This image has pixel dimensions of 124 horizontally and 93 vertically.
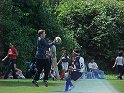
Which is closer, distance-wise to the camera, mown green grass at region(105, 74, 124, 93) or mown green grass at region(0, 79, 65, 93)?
mown green grass at region(0, 79, 65, 93)

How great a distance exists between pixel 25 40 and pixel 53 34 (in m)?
3.49

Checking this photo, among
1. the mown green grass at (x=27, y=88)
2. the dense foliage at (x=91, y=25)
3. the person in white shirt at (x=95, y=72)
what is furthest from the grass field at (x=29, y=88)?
the dense foliage at (x=91, y=25)

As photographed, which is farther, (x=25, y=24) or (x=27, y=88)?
(x=25, y=24)

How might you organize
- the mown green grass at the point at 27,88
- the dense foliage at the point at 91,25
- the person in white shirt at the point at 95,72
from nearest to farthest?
the mown green grass at the point at 27,88
the person in white shirt at the point at 95,72
the dense foliage at the point at 91,25

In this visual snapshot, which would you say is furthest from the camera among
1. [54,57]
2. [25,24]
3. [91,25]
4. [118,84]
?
[91,25]

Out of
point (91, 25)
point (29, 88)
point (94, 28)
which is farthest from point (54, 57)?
point (94, 28)

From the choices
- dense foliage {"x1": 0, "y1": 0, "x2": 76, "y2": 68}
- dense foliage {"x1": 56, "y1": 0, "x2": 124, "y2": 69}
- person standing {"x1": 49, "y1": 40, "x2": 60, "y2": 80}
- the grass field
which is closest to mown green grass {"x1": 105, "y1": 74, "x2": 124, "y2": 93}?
the grass field

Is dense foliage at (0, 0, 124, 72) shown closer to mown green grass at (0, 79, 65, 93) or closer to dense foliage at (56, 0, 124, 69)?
dense foliage at (56, 0, 124, 69)

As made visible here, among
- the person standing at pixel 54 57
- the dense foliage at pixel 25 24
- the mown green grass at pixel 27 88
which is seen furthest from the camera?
the dense foliage at pixel 25 24

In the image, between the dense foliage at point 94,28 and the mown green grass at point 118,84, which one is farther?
the dense foliage at point 94,28

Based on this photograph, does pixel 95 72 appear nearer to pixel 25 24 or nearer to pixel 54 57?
pixel 54 57

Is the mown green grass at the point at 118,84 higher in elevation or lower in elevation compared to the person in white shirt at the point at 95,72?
lower

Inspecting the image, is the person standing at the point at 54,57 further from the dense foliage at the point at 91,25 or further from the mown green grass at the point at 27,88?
the dense foliage at the point at 91,25

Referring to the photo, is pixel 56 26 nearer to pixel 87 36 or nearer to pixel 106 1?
pixel 87 36
